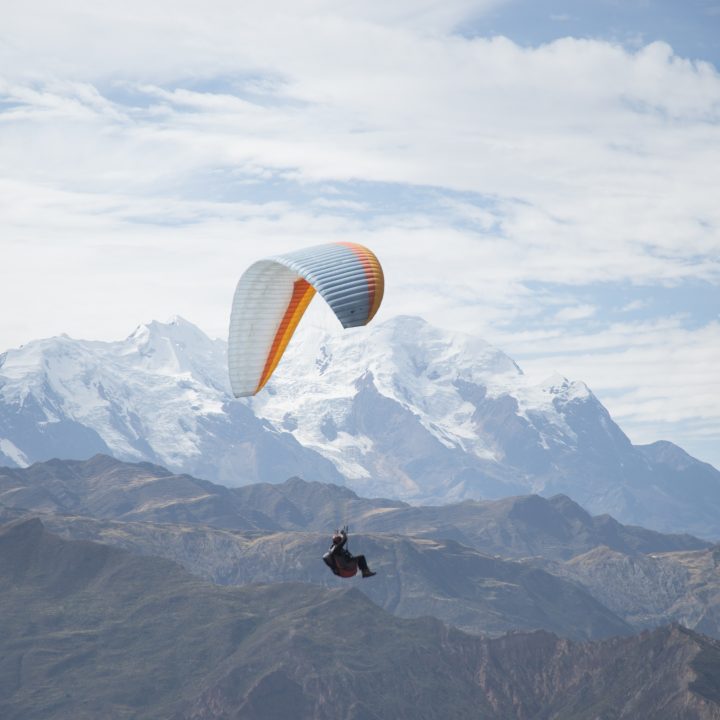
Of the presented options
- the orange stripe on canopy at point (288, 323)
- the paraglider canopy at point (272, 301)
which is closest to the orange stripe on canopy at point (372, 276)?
the paraglider canopy at point (272, 301)

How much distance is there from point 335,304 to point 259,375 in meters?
15.3

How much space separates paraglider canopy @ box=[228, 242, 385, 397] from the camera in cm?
9306

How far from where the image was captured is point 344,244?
3885 inches

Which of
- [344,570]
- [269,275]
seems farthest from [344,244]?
[344,570]

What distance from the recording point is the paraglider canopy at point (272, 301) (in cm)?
9306

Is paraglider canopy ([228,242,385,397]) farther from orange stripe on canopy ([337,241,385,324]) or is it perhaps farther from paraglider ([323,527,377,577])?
paraglider ([323,527,377,577])

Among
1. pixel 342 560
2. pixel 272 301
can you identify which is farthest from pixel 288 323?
pixel 342 560

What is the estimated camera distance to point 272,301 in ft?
336

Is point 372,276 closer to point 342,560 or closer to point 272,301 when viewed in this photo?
point 272,301

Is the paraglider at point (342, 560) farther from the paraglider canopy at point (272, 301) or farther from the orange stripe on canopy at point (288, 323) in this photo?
the orange stripe on canopy at point (288, 323)

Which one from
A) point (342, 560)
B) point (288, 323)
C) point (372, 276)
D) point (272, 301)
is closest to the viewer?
point (342, 560)

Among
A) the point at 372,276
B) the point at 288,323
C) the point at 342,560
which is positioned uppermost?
the point at 372,276

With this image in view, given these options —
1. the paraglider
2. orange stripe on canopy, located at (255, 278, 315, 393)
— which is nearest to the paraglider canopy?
orange stripe on canopy, located at (255, 278, 315, 393)

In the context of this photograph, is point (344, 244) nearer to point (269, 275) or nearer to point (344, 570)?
point (269, 275)
